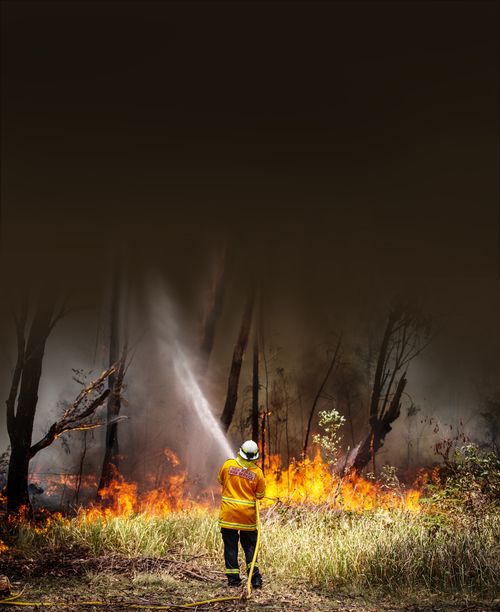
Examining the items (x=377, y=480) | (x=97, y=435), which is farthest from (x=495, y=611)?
(x=97, y=435)

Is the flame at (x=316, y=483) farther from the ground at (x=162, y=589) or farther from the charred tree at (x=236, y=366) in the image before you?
the ground at (x=162, y=589)

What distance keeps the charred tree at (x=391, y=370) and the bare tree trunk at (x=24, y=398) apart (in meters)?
7.16

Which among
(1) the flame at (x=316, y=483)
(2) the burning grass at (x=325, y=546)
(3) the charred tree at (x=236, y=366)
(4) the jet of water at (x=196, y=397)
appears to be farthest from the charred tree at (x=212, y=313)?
(2) the burning grass at (x=325, y=546)

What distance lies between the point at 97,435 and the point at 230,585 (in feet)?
22.0

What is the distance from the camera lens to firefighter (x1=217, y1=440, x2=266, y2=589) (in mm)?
6371

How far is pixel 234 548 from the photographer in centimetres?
648

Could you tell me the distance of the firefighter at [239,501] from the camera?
6.37 m

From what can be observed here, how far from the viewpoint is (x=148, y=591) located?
611cm

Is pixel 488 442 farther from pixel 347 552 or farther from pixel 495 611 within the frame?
pixel 495 611

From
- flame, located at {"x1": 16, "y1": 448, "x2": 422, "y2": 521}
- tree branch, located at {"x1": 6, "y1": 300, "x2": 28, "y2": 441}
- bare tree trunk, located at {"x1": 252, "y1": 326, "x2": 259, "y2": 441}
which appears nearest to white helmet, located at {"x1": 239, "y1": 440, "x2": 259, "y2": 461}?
flame, located at {"x1": 16, "y1": 448, "x2": 422, "y2": 521}

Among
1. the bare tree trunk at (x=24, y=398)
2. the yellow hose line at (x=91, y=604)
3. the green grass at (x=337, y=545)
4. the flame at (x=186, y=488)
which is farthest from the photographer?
the flame at (x=186, y=488)

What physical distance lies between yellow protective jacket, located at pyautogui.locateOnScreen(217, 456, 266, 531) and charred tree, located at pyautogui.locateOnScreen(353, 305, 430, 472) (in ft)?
24.6

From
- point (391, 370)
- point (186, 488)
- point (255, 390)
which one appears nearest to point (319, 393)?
point (255, 390)

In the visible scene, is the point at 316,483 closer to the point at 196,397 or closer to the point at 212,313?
the point at 196,397
